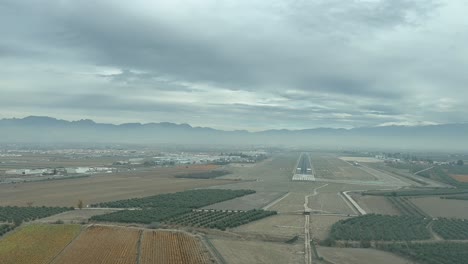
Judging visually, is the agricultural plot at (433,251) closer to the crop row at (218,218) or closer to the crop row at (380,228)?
the crop row at (380,228)

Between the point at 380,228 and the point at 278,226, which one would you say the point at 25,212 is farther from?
the point at 380,228

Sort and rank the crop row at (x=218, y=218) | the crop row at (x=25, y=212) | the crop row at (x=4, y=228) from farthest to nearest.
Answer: the crop row at (x=25, y=212) < the crop row at (x=218, y=218) < the crop row at (x=4, y=228)

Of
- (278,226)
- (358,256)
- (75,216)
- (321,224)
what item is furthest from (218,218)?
(358,256)

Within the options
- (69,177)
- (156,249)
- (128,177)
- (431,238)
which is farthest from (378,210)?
(69,177)

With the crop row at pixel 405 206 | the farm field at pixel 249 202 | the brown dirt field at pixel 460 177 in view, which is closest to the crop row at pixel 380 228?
the crop row at pixel 405 206

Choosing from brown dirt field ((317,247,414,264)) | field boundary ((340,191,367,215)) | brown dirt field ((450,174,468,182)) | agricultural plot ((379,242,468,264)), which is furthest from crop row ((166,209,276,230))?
brown dirt field ((450,174,468,182))

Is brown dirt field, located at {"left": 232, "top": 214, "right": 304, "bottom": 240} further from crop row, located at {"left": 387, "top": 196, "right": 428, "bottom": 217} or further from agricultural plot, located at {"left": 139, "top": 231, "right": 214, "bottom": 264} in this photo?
crop row, located at {"left": 387, "top": 196, "right": 428, "bottom": 217}
